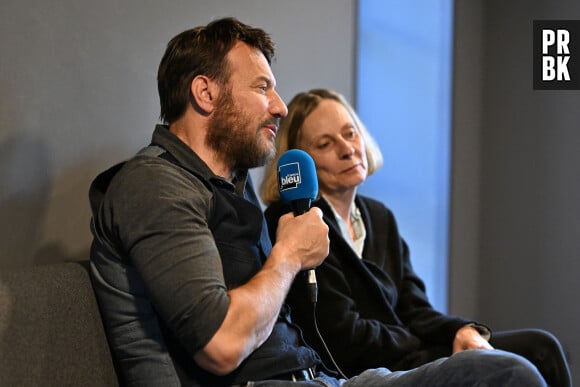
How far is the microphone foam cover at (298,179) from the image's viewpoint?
66.9 inches

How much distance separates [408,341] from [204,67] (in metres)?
0.95

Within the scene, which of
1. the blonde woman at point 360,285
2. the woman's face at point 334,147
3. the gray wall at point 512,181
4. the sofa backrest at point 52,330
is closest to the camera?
the sofa backrest at point 52,330

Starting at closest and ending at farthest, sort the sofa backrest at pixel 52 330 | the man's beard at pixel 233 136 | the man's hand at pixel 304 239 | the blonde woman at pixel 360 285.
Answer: the sofa backrest at pixel 52 330
the man's hand at pixel 304 239
the man's beard at pixel 233 136
the blonde woman at pixel 360 285

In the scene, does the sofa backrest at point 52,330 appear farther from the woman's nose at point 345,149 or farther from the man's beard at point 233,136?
the woman's nose at point 345,149

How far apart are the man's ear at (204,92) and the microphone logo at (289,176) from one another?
203 mm

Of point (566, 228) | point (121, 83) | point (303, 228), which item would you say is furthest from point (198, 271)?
point (566, 228)

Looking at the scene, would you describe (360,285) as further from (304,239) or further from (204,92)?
(204,92)

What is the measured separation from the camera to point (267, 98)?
70.5 inches

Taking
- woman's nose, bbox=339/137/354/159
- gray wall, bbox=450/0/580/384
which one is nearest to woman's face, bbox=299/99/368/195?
woman's nose, bbox=339/137/354/159

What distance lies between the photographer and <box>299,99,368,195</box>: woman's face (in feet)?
7.40

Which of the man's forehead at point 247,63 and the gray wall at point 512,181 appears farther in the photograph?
the gray wall at point 512,181

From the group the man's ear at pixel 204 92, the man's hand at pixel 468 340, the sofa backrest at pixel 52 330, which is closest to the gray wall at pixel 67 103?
the sofa backrest at pixel 52 330

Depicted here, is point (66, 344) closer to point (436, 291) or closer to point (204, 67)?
point (204, 67)

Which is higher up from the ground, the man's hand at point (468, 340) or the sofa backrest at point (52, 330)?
the sofa backrest at point (52, 330)
